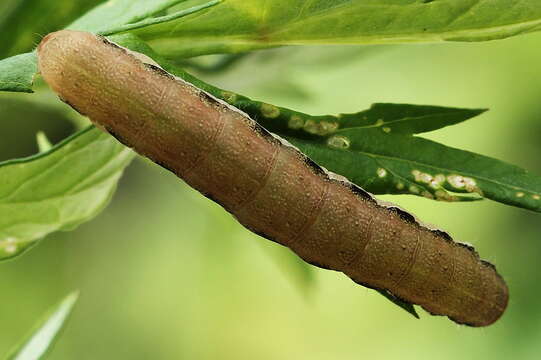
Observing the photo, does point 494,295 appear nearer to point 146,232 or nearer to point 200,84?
point 200,84

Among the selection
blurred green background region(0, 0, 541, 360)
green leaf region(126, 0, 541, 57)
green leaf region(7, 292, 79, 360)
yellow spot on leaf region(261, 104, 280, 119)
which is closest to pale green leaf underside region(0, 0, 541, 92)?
green leaf region(126, 0, 541, 57)

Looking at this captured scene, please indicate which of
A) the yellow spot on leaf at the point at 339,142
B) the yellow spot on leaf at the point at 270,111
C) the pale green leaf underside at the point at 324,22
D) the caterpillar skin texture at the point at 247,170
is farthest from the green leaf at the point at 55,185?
the yellow spot on leaf at the point at 339,142

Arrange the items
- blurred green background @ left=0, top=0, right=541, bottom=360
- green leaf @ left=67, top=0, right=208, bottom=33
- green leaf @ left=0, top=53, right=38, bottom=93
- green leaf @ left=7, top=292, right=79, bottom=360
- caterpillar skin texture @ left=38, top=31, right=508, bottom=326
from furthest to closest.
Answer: blurred green background @ left=0, top=0, right=541, bottom=360
green leaf @ left=7, top=292, right=79, bottom=360
caterpillar skin texture @ left=38, top=31, right=508, bottom=326
green leaf @ left=67, top=0, right=208, bottom=33
green leaf @ left=0, top=53, right=38, bottom=93

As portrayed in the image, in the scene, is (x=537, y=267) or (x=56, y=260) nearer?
(x=537, y=267)

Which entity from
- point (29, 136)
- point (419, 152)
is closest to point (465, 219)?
point (29, 136)

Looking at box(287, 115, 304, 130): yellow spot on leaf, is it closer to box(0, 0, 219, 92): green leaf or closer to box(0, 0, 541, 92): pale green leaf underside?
box(0, 0, 541, 92): pale green leaf underside
